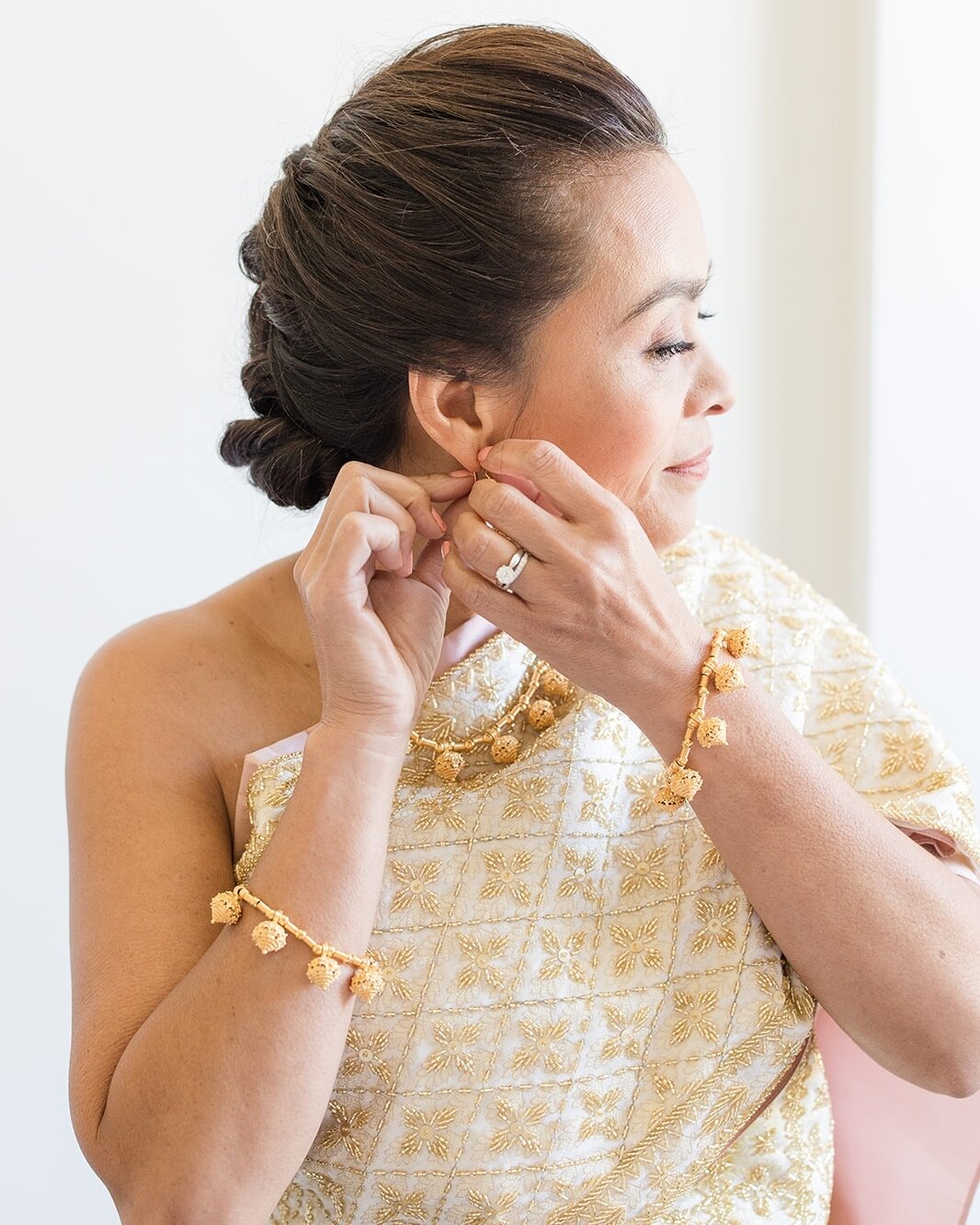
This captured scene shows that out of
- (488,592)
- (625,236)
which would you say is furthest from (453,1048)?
(625,236)

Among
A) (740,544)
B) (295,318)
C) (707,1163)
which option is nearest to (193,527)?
(295,318)

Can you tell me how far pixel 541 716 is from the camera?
1.35 metres

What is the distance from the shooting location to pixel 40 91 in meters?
1.74

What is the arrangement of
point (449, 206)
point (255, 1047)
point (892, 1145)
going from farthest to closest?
point (892, 1145) < point (449, 206) < point (255, 1047)

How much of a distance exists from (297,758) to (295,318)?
17.0 inches

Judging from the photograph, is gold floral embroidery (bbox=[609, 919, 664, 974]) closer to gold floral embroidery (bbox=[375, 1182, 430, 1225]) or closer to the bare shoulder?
gold floral embroidery (bbox=[375, 1182, 430, 1225])

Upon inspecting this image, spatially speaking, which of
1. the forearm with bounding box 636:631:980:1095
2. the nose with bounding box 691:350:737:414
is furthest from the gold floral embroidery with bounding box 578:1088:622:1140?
the nose with bounding box 691:350:737:414

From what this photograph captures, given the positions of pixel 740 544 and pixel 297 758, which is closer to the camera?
pixel 297 758

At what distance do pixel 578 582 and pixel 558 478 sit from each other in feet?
0.29

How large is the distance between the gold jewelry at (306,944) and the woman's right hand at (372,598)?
172 mm

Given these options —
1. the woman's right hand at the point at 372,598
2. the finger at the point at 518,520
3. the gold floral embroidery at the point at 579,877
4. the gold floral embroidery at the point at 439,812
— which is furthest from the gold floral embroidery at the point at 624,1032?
the finger at the point at 518,520

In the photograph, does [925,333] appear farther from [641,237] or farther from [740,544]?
[641,237]

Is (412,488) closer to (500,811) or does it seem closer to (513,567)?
(513,567)

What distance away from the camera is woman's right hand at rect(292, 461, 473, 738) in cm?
117
